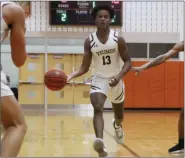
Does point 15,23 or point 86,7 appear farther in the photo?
point 86,7

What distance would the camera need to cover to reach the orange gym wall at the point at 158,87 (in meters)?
16.1

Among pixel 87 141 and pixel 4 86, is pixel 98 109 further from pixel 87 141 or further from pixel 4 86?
pixel 4 86

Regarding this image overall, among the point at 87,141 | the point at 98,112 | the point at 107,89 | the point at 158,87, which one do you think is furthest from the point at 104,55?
the point at 158,87

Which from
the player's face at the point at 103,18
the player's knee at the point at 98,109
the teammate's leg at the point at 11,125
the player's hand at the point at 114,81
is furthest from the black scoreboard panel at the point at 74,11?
the teammate's leg at the point at 11,125

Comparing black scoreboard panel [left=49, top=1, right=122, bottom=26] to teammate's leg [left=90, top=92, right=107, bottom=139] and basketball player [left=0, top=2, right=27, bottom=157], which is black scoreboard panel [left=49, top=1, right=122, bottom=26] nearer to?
teammate's leg [left=90, top=92, right=107, bottom=139]

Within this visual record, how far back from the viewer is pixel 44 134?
8664 mm

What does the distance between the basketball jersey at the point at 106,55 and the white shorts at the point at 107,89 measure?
9 centimetres

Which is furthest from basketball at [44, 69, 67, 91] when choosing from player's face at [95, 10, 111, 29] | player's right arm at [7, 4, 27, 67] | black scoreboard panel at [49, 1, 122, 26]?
black scoreboard panel at [49, 1, 122, 26]

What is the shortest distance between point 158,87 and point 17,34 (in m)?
13.7

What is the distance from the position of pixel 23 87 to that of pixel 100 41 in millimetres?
10713

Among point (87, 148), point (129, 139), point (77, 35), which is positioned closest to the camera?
point (87, 148)

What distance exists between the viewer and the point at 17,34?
2.88 meters

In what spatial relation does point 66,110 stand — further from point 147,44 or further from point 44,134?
point 44,134

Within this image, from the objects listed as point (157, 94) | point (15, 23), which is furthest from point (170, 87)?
point (15, 23)
